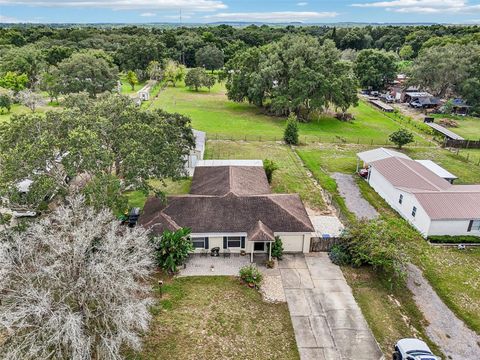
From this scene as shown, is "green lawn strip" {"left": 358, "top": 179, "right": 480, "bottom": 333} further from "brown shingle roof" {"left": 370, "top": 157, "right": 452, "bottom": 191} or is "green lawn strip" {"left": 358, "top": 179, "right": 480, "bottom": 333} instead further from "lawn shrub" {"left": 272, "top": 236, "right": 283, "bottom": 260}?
"lawn shrub" {"left": 272, "top": 236, "right": 283, "bottom": 260}

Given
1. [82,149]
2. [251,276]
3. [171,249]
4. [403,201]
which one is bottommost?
[251,276]

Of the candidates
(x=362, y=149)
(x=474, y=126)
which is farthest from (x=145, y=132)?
(x=474, y=126)

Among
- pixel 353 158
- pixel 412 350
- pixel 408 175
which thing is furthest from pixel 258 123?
pixel 412 350

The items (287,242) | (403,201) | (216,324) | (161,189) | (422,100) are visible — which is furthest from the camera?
(422,100)

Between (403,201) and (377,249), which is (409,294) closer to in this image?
(377,249)

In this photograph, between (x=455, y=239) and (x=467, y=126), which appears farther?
(x=467, y=126)

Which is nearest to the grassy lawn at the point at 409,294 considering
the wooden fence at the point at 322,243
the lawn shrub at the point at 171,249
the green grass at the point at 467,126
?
the wooden fence at the point at 322,243

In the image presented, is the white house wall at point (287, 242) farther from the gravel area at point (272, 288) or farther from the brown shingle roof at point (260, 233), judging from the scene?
the gravel area at point (272, 288)
